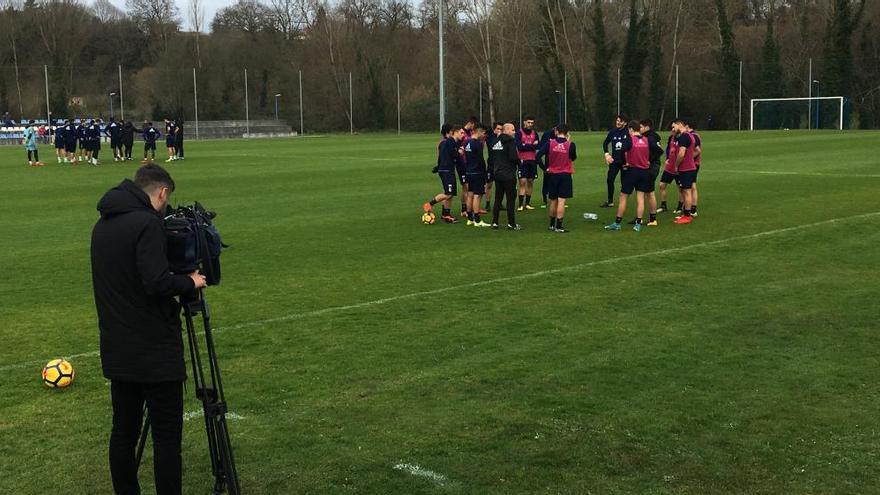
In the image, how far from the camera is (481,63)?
79.3 meters

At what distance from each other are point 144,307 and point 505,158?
37.7 feet

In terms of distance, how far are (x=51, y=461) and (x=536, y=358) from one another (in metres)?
3.96

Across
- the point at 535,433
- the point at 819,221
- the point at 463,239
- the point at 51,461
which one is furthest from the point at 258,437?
the point at 819,221

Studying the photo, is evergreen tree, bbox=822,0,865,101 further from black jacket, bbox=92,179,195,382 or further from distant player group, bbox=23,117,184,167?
black jacket, bbox=92,179,195,382

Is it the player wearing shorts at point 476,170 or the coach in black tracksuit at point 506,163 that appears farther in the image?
the player wearing shorts at point 476,170

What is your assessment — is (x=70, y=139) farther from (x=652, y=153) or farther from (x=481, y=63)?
(x=481, y=63)

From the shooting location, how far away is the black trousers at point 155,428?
454 cm

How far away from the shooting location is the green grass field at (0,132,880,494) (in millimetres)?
5461

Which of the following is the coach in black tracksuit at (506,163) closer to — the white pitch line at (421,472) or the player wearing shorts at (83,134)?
the white pitch line at (421,472)

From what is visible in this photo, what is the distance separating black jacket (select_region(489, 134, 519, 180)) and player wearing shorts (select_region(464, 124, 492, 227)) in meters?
0.54

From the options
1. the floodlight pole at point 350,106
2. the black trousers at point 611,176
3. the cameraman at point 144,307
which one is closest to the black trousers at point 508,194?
the black trousers at point 611,176

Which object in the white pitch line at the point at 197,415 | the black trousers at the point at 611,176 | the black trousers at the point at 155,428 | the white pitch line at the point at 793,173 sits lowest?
the white pitch line at the point at 197,415

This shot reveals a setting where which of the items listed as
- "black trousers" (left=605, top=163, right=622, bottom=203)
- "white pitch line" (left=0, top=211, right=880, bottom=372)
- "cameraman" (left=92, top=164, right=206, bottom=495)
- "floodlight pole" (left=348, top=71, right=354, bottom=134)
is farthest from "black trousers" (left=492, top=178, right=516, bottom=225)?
"floodlight pole" (left=348, top=71, right=354, bottom=134)

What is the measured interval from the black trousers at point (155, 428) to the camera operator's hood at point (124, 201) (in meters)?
0.88
